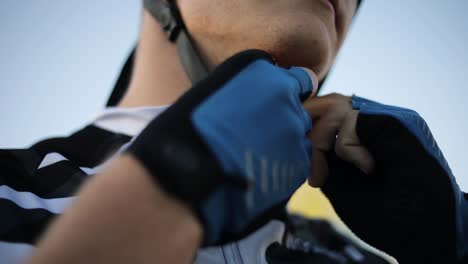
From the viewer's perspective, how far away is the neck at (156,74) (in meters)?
1.05

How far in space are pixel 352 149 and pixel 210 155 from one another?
569mm

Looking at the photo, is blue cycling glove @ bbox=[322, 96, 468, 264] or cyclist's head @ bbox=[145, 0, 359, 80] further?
cyclist's head @ bbox=[145, 0, 359, 80]

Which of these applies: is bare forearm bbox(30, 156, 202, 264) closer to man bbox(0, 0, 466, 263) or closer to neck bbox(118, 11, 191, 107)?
man bbox(0, 0, 466, 263)

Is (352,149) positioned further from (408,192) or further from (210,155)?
(210,155)

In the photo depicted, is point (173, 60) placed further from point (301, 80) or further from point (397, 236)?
point (397, 236)

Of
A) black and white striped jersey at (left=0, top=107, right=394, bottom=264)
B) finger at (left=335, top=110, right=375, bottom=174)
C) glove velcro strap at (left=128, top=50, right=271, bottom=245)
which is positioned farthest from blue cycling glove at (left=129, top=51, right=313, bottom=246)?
black and white striped jersey at (left=0, top=107, right=394, bottom=264)

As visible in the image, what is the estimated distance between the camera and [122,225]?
299 mm

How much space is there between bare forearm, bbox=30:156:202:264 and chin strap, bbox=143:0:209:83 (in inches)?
27.3

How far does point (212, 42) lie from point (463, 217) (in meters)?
0.86

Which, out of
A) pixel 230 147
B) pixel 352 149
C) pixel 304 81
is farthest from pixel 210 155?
pixel 352 149

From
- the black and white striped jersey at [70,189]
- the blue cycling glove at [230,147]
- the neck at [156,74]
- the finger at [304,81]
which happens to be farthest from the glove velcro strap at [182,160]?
the neck at [156,74]

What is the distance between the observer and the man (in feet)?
1.02

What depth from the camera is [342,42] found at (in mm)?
1236

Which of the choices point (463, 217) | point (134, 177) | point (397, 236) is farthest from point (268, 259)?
point (134, 177)
